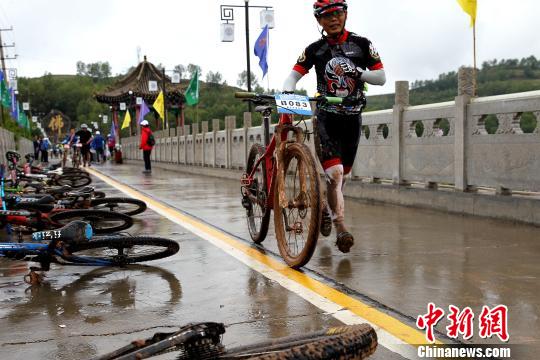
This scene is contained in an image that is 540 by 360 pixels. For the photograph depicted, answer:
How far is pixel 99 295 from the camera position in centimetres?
430

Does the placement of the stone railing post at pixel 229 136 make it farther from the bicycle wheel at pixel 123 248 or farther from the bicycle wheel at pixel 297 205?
the bicycle wheel at pixel 297 205

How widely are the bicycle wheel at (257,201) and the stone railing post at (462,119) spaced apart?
11.6ft

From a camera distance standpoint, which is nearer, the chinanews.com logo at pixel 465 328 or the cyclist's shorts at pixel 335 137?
the chinanews.com logo at pixel 465 328

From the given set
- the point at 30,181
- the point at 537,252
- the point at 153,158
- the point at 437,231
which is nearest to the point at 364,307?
the point at 537,252

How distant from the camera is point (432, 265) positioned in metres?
5.01

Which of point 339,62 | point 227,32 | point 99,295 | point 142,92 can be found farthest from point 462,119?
point 142,92

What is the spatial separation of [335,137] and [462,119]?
12.4 ft

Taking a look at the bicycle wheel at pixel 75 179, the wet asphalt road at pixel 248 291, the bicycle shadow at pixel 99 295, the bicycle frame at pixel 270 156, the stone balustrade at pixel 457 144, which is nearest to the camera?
the wet asphalt road at pixel 248 291

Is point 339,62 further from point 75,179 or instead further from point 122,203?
point 75,179

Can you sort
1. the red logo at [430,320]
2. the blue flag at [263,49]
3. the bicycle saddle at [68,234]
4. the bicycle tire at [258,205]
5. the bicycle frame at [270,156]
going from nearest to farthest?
the red logo at [430,320]
the bicycle saddle at [68,234]
the bicycle frame at [270,156]
the bicycle tire at [258,205]
the blue flag at [263,49]

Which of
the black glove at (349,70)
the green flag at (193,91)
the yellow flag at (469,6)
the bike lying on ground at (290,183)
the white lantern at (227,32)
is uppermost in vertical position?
the white lantern at (227,32)

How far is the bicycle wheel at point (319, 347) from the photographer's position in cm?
195

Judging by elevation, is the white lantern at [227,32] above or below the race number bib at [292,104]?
above

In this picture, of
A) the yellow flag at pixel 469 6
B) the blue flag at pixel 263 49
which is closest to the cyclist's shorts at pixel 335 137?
the yellow flag at pixel 469 6
